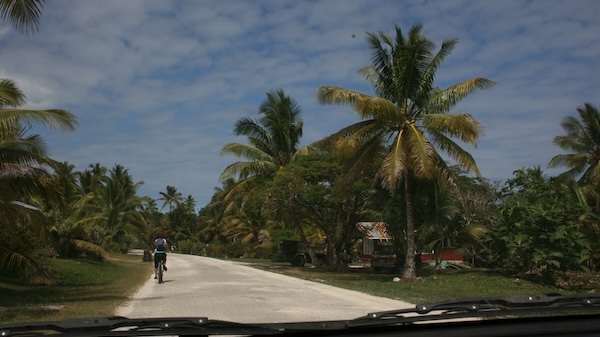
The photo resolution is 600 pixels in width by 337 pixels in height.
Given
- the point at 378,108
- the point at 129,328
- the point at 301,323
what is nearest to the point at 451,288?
the point at 378,108

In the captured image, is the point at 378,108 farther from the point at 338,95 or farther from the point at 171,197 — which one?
the point at 171,197

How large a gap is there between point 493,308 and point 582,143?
34.6 metres

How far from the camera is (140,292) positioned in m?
15.8

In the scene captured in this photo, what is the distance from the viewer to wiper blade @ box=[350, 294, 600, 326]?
3676 mm

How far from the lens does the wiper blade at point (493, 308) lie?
12.1 ft

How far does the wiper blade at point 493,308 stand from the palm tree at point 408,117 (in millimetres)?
15310

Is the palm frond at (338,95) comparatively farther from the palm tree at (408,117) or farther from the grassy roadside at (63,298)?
the grassy roadside at (63,298)

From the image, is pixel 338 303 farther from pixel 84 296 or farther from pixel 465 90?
pixel 465 90

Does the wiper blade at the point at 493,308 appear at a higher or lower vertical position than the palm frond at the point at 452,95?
lower

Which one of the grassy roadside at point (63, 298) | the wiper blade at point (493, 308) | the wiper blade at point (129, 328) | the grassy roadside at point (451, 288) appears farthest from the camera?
the grassy roadside at point (451, 288)

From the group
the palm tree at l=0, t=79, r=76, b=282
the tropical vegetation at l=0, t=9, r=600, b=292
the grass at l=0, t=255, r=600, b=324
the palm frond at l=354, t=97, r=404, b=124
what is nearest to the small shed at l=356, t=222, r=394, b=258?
the tropical vegetation at l=0, t=9, r=600, b=292

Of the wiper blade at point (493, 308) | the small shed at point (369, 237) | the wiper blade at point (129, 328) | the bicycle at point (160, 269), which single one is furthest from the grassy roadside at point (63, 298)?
the small shed at point (369, 237)

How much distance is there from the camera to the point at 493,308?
12.7 feet

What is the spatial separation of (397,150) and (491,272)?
7.43 m
